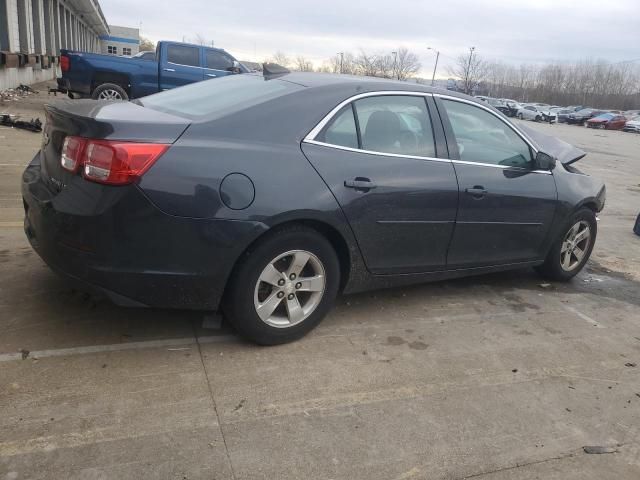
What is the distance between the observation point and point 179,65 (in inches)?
550

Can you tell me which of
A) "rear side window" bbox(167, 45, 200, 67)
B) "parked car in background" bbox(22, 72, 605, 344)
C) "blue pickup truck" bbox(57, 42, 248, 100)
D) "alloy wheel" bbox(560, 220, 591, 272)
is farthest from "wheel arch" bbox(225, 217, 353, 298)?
"rear side window" bbox(167, 45, 200, 67)

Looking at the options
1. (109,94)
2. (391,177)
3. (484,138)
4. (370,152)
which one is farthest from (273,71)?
A: (109,94)

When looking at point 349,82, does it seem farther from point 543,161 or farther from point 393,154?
point 543,161

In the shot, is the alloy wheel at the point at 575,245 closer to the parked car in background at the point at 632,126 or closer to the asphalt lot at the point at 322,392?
the asphalt lot at the point at 322,392

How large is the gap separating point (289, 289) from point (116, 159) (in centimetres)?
121

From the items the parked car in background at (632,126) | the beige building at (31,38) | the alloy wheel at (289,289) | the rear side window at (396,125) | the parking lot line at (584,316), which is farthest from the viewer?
the parked car in background at (632,126)

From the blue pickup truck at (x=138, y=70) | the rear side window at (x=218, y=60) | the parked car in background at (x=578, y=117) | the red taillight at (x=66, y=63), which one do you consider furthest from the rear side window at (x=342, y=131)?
the parked car in background at (x=578, y=117)

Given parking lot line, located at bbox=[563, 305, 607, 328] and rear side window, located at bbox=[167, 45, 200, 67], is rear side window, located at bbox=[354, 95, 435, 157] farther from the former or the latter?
rear side window, located at bbox=[167, 45, 200, 67]

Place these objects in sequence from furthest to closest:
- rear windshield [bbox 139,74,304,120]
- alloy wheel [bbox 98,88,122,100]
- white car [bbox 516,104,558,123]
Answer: white car [bbox 516,104,558,123], alloy wheel [bbox 98,88,122,100], rear windshield [bbox 139,74,304,120]

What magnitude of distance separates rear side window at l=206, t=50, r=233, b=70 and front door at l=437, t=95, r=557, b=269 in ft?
37.3

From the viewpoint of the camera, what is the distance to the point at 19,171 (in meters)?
7.14

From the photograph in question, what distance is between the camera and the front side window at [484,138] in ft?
13.1

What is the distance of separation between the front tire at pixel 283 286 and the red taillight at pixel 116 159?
0.73 m

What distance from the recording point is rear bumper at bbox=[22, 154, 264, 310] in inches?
109
